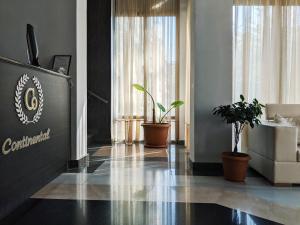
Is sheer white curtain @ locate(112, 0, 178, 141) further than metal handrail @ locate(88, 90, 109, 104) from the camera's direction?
No

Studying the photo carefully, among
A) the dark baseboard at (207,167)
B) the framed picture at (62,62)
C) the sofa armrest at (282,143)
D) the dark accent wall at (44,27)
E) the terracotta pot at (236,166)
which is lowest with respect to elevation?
the dark baseboard at (207,167)

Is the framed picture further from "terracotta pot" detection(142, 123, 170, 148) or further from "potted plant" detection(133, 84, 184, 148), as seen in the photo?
"terracotta pot" detection(142, 123, 170, 148)

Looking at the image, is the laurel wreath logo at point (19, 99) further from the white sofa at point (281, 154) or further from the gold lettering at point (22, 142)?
the white sofa at point (281, 154)

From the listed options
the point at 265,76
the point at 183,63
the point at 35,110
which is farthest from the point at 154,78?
the point at 35,110

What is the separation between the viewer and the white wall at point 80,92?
386 cm

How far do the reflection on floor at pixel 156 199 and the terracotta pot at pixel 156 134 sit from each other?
179 centimetres

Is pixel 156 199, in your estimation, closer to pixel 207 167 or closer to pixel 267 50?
pixel 207 167

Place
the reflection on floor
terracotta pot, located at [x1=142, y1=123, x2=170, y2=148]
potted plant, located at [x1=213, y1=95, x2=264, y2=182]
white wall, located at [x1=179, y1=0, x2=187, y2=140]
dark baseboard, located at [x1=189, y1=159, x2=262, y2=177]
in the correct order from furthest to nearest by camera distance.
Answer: white wall, located at [x1=179, y1=0, x2=187, y2=140], terracotta pot, located at [x1=142, y1=123, x2=170, y2=148], dark baseboard, located at [x1=189, y1=159, x2=262, y2=177], potted plant, located at [x1=213, y1=95, x2=264, y2=182], the reflection on floor

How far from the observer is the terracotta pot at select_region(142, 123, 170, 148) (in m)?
5.66

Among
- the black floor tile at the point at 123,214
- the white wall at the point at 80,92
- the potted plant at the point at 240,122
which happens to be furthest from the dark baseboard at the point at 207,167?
the white wall at the point at 80,92

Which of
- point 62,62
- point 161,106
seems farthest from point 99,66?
point 62,62

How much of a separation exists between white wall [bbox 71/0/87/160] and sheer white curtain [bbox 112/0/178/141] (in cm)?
196

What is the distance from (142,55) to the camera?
6090mm

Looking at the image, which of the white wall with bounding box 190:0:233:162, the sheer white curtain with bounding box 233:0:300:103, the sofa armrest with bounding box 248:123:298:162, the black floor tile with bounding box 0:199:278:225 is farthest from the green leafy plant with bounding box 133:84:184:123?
the black floor tile with bounding box 0:199:278:225
